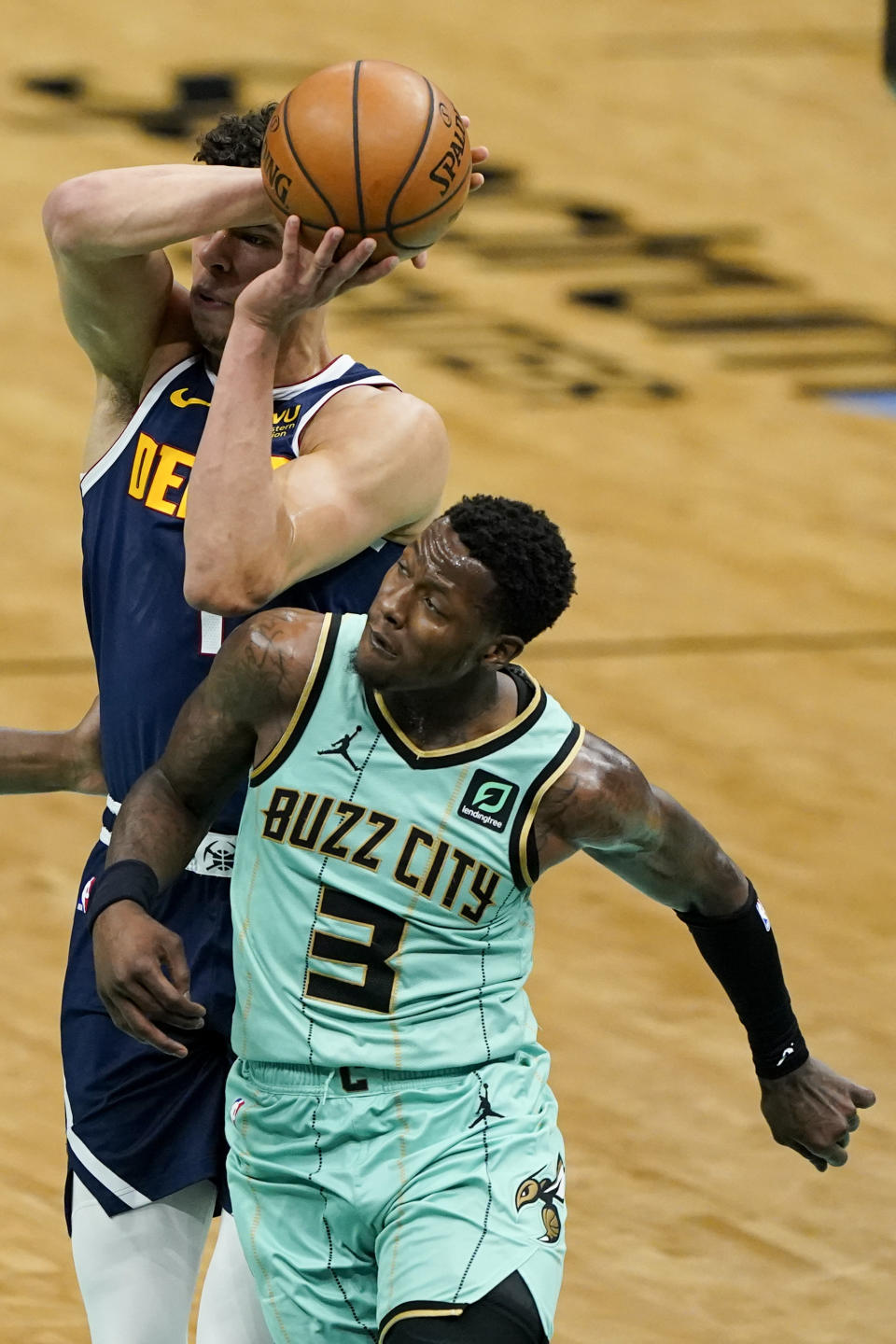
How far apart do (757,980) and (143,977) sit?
118cm

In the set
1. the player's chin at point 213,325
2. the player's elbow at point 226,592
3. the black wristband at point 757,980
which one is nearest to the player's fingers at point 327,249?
the player's chin at point 213,325

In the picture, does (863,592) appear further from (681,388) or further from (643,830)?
(643,830)

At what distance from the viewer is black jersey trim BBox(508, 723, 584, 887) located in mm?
3662

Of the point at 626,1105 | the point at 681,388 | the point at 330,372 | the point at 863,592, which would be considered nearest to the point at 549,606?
the point at 330,372

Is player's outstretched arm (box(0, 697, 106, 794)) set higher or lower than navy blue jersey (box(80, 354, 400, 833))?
lower

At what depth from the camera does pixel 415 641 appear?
3.55 meters

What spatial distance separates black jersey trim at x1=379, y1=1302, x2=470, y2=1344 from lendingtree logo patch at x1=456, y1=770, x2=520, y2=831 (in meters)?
0.76

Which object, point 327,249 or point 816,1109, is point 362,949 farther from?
point 327,249

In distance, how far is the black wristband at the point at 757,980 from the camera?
3.99 m

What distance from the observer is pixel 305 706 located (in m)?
3.65

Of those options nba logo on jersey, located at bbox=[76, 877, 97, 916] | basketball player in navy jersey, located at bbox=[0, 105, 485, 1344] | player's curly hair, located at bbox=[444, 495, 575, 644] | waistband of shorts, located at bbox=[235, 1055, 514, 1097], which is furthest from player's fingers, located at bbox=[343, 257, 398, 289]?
waistband of shorts, located at bbox=[235, 1055, 514, 1097]

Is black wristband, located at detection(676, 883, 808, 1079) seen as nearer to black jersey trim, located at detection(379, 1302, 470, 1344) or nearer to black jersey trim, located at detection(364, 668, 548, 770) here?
black jersey trim, located at detection(364, 668, 548, 770)

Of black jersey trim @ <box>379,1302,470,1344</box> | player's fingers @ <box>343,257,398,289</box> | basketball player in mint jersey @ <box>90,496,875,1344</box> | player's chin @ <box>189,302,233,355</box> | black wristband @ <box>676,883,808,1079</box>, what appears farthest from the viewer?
player's chin @ <box>189,302,233,355</box>

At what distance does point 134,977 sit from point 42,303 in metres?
7.37
